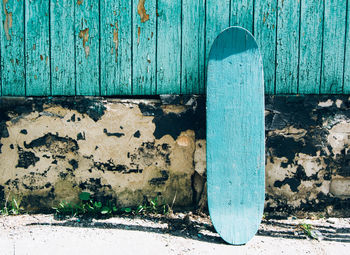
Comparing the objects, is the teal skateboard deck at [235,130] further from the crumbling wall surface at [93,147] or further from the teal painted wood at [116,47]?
the teal painted wood at [116,47]

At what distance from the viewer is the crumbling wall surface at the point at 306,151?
2396 mm

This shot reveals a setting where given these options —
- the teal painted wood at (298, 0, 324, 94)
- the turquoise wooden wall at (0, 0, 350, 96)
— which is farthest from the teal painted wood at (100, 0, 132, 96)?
the teal painted wood at (298, 0, 324, 94)

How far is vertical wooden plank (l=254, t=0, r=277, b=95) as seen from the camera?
7.72 feet

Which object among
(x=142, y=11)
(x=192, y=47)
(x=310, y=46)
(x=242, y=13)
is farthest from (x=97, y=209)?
(x=310, y=46)

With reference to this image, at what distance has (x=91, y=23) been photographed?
233cm


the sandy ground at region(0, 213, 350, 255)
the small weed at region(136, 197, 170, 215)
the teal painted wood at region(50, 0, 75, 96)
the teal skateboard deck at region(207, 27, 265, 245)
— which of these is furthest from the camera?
the small weed at region(136, 197, 170, 215)

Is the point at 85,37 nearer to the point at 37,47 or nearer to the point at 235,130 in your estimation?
the point at 37,47

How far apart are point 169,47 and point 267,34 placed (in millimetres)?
769

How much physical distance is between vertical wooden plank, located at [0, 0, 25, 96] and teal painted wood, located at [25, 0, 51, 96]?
1.8 inches

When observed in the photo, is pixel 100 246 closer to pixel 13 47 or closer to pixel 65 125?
pixel 65 125

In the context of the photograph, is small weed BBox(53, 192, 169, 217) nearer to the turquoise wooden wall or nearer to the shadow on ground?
the shadow on ground

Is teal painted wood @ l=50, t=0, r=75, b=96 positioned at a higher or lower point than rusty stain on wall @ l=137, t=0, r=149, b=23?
lower

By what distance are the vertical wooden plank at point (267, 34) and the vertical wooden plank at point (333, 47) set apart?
1.32 feet

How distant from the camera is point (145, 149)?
2424 millimetres
